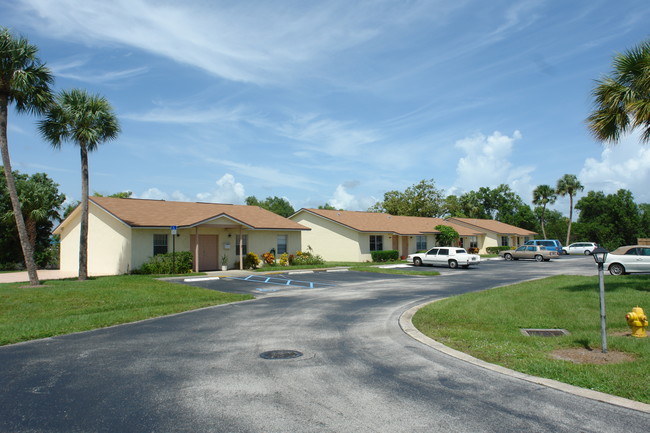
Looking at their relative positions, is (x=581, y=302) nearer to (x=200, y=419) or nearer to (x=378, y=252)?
(x=200, y=419)

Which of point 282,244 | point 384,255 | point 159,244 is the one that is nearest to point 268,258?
point 282,244

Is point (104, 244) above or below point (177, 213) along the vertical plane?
below

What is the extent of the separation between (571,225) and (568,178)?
23.9 ft

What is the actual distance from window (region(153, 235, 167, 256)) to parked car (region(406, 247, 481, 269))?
18.9 m

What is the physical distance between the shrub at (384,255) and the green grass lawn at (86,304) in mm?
21598

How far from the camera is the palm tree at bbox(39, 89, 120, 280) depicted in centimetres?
2098

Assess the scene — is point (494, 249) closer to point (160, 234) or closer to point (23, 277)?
point (160, 234)

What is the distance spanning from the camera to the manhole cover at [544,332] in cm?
960

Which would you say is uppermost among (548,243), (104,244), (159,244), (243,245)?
(104,244)

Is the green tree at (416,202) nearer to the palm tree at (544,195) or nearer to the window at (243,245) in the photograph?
the palm tree at (544,195)

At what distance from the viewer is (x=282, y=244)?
112 ft

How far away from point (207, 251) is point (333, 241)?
46.8ft

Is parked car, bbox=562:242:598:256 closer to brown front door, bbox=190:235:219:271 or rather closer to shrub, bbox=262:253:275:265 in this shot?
shrub, bbox=262:253:275:265

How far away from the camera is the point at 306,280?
2364 centimetres
